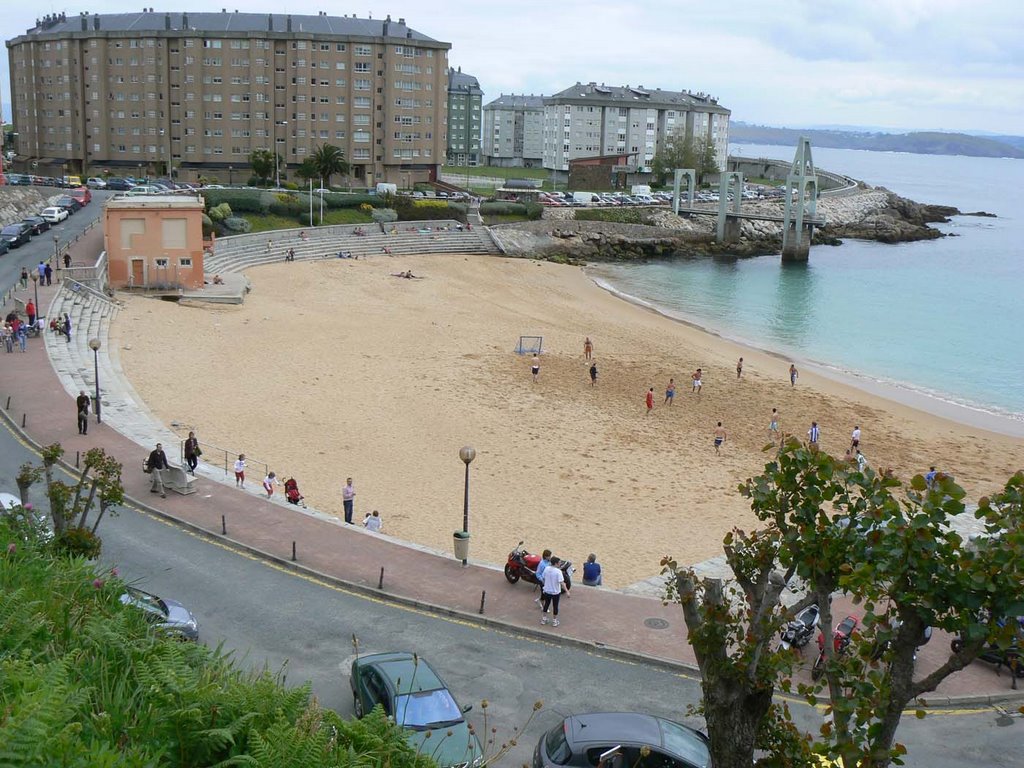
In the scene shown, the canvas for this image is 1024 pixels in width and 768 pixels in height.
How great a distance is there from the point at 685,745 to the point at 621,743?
28.2 inches

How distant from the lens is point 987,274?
8062cm

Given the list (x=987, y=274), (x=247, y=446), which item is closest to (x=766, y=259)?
(x=987, y=274)

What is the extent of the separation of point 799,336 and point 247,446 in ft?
113

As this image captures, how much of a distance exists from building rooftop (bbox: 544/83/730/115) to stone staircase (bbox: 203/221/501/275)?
182ft

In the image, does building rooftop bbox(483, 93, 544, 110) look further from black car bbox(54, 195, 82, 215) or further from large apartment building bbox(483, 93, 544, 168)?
black car bbox(54, 195, 82, 215)

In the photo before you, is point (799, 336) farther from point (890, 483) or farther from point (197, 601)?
point (890, 483)

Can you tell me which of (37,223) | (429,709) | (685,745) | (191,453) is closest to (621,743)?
(685,745)

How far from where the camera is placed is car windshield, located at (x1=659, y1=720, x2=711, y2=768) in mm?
10312

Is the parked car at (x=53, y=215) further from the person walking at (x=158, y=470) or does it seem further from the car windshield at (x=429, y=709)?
the car windshield at (x=429, y=709)

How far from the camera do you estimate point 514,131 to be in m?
150

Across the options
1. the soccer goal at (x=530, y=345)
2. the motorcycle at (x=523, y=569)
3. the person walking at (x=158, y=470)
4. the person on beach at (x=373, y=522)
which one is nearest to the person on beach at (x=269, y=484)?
the person walking at (x=158, y=470)

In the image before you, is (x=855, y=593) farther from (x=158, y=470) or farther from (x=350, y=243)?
(x=350, y=243)

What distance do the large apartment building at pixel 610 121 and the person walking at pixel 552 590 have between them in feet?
373

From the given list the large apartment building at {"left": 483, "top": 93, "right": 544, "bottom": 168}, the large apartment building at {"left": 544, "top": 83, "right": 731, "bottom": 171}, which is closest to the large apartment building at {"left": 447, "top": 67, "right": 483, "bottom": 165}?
the large apartment building at {"left": 483, "top": 93, "right": 544, "bottom": 168}
